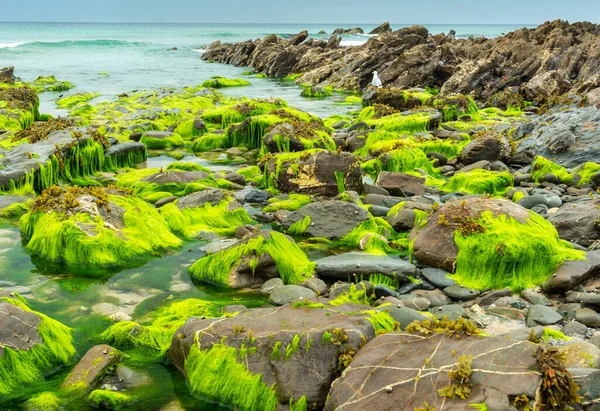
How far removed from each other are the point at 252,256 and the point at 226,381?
249 centimetres

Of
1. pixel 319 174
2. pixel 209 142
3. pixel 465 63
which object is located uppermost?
pixel 465 63

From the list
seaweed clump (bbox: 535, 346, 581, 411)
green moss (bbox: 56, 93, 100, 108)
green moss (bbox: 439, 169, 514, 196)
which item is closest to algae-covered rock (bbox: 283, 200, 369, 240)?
green moss (bbox: 439, 169, 514, 196)

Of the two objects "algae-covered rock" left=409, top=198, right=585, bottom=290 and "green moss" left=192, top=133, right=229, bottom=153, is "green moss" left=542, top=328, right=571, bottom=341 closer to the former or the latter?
"algae-covered rock" left=409, top=198, right=585, bottom=290

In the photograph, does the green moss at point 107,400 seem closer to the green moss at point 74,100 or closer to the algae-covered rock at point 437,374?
the algae-covered rock at point 437,374

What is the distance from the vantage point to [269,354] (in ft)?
14.1

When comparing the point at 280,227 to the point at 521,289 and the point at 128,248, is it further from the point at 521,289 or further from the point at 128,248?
the point at 521,289

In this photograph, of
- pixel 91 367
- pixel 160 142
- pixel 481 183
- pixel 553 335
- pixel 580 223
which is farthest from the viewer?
pixel 160 142

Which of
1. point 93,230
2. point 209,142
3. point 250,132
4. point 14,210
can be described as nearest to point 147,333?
point 93,230

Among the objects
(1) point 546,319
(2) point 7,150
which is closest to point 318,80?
(2) point 7,150

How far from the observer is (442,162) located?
1255 cm

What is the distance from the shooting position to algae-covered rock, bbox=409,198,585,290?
646 cm

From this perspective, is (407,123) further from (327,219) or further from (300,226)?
(300,226)

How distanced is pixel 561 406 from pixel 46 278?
19.6 feet

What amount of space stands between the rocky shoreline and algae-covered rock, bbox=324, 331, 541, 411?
13mm
